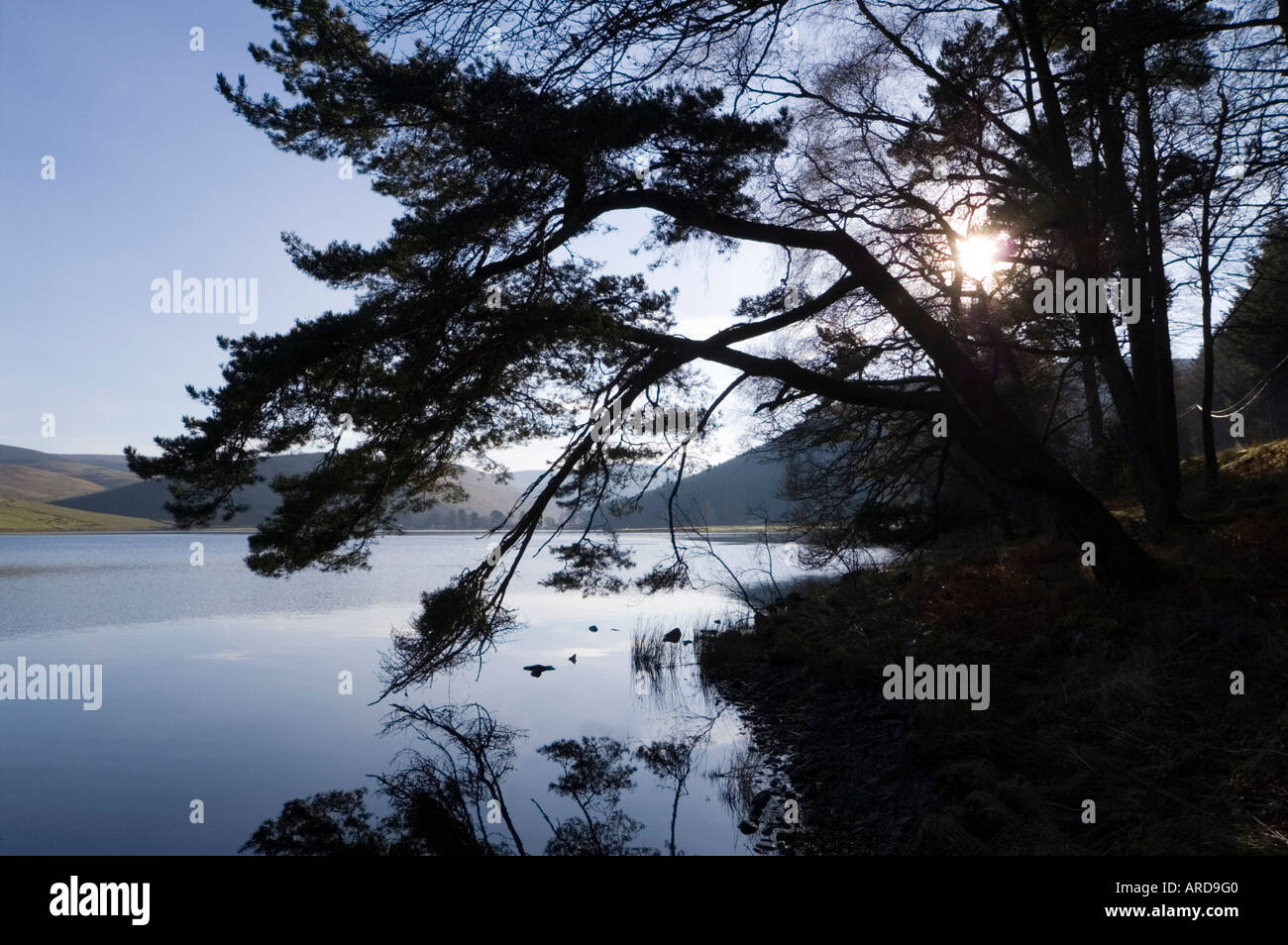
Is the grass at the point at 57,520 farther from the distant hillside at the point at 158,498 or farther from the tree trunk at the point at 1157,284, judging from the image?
the tree trunk at the point at 1157,284

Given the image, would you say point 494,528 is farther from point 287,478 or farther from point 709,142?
point 709,142

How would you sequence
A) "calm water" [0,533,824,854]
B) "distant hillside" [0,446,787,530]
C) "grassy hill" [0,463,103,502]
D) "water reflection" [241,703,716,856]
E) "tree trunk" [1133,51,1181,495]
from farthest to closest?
"grassy hill" [0,463,103,502] → "distant hillside" [0,446,787,530] → "tree trunk" [1133,51,1181,495] → "calm water" [0,533,824,854] → "water reflection" [241,703,716,856]

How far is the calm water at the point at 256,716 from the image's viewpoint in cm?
707

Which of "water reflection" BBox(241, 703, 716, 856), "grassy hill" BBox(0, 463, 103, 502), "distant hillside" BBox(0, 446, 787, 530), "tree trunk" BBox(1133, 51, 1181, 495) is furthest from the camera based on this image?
"grassy hill" BBox(0, 463, 103, 502)

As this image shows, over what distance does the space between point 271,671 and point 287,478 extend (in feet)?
24.4

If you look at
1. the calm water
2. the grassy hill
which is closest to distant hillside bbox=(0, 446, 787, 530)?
the grassy hill

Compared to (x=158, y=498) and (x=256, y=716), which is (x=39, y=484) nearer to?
(x=158, y=498)

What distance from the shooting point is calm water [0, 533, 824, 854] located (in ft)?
23.2


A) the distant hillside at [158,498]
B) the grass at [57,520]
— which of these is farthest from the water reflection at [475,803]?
the grass at [57,520]

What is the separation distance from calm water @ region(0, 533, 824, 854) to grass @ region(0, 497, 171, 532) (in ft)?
255

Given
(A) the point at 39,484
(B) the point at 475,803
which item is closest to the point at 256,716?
(B) the point at 475,803

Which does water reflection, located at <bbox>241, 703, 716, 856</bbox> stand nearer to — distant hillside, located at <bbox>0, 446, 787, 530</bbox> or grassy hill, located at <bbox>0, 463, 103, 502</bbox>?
distant hillside, located at <bbox>0, 446, 787, 530</bbox>
